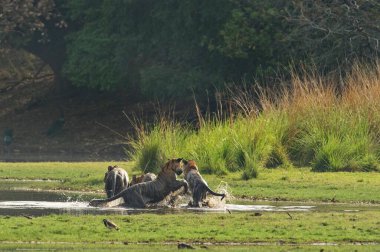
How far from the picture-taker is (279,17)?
124 feet

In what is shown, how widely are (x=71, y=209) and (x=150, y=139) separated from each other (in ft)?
25.1

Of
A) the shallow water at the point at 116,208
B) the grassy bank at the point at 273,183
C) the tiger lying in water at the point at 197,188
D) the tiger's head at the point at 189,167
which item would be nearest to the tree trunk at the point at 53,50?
the grassy bank at the point at 273,183

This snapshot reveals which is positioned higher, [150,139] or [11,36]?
[11,36]

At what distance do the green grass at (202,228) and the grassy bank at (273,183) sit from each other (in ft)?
12.3

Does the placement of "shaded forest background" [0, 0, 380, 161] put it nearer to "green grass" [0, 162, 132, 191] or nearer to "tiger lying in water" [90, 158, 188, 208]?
"green grass" [0, 162, 132, 191]

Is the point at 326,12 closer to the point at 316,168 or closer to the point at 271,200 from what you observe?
the point at 316,168

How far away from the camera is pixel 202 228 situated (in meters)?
15.1

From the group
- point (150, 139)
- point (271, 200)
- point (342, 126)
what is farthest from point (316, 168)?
point (271, 200)

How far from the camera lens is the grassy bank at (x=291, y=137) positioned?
82.4 feet

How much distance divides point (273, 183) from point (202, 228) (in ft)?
25.1

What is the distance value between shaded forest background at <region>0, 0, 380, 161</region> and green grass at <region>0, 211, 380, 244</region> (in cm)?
1681

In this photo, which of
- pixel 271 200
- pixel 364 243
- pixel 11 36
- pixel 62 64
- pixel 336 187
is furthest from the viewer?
pixel 62 64

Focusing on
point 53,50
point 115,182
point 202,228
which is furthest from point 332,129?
point 53,50

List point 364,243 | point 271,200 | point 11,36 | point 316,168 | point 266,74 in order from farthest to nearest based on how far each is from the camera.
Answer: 1. point 11,36
2. point 266,74
3. point 316,168
4. point 271,200
5. point 364,243
